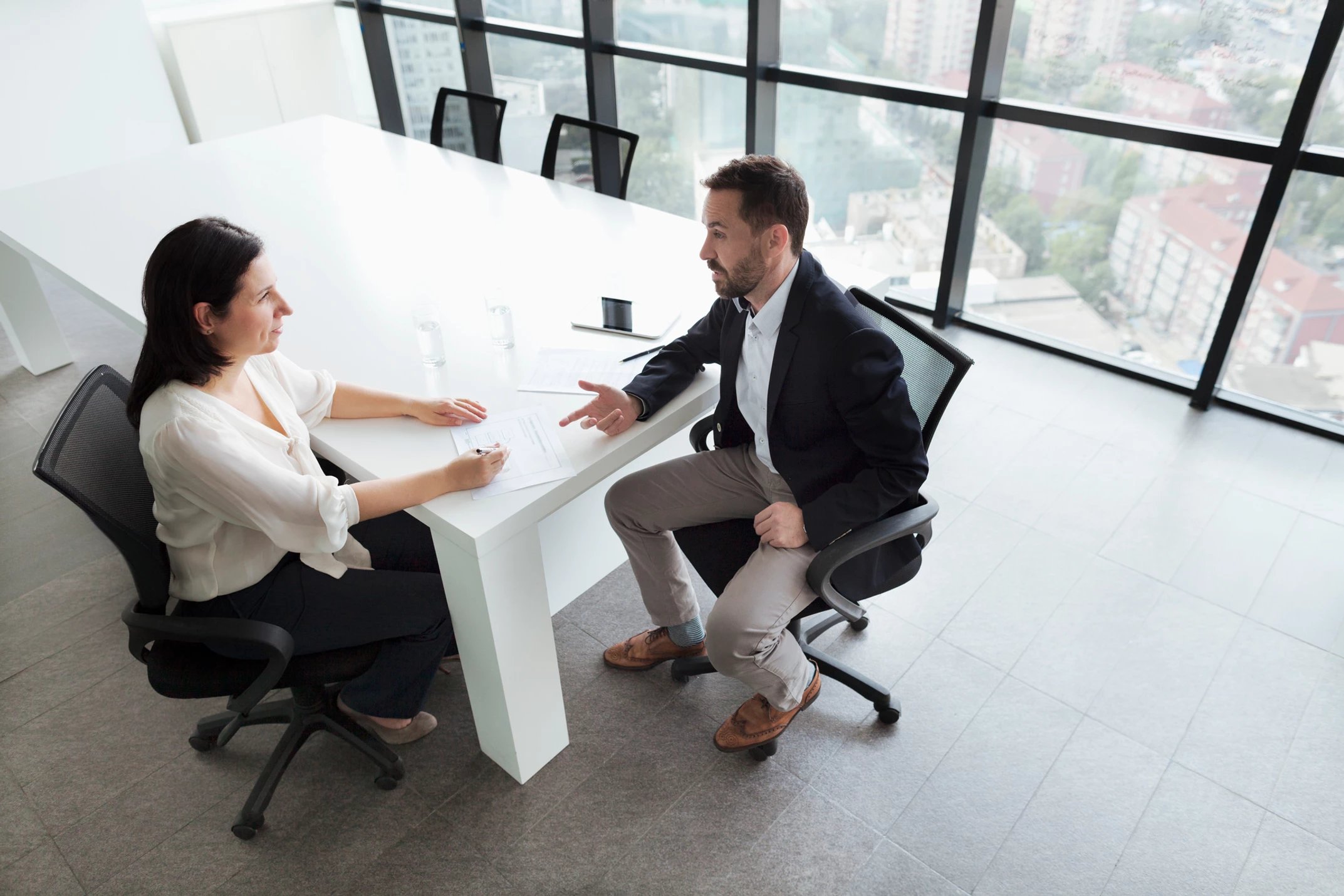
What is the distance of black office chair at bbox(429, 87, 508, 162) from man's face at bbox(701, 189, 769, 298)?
2.20 metres

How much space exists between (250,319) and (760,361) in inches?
41.3

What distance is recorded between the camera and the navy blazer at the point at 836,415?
1.78 m

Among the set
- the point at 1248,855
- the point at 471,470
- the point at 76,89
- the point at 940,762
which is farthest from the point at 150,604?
the point at 76,89

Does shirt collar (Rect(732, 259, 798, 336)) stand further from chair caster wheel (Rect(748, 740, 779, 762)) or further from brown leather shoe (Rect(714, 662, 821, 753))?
chair caster wheel (Rect(748, 740, 779, 762))

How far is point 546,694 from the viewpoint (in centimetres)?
206

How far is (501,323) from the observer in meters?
2.30

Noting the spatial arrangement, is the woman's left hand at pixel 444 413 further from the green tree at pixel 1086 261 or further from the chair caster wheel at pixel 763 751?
the green tree at pixel 1086 261

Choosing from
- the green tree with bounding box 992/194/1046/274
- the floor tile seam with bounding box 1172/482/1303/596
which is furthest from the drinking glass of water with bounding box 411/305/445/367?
the green tree with bounding box 992/194/1046/274

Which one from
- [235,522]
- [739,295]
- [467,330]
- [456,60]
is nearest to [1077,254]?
[739,295]

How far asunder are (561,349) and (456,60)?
424 cm

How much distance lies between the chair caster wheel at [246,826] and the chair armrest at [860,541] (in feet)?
4.44

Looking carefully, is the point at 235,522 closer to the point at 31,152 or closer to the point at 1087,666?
the point at 1087,666

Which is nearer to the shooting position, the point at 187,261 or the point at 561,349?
the point at 187,261

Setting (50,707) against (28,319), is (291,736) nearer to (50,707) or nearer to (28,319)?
(50,707)
